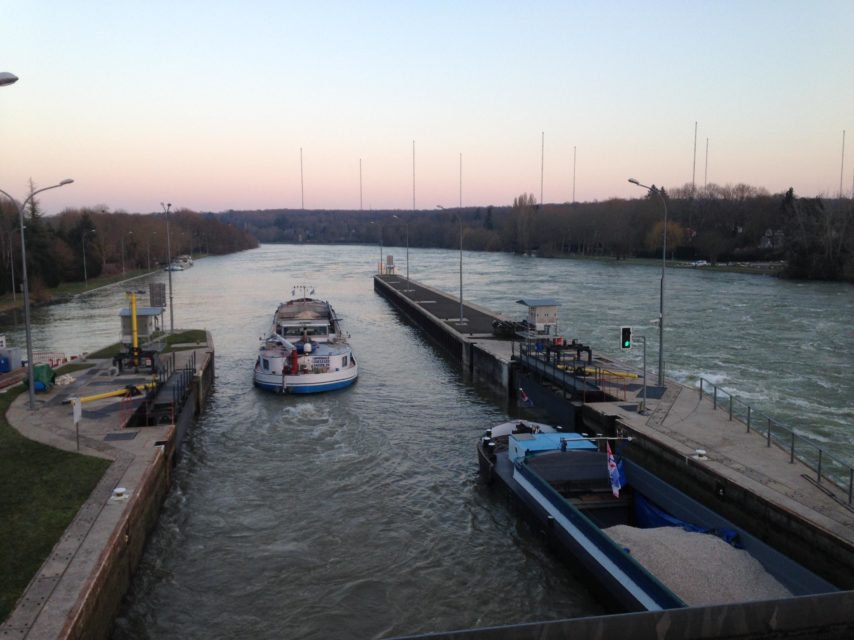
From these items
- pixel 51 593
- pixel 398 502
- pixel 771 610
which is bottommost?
pixel 398 502

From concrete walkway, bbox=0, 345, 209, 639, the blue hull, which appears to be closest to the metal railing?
concrete walkway, bbox=0, 345, 209, 639

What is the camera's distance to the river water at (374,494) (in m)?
13.2

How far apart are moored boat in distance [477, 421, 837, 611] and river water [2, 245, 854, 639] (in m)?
0.94

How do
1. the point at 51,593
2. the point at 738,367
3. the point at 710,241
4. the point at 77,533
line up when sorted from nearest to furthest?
the point at 51,593 < the point at 77,533 < the point at 738,367 < the point at 710,241

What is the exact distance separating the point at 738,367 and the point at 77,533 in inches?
1186

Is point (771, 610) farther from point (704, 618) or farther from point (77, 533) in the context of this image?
point (77, 533)

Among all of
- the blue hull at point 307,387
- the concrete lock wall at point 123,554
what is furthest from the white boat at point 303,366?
the concrete lock wall at point 123,554

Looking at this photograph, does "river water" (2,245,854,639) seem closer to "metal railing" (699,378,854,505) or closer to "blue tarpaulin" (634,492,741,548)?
"metal railing" (699,378,854,505)

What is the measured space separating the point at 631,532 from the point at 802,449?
31.3ft

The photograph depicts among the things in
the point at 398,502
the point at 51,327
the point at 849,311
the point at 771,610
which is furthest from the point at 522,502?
the point at 849,311

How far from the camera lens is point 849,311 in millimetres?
56406

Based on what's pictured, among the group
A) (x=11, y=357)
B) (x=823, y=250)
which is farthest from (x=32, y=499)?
(x=823, y=250)

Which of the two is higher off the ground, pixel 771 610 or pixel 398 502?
pixel 771 610

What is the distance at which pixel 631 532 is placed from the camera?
46.0 ft
